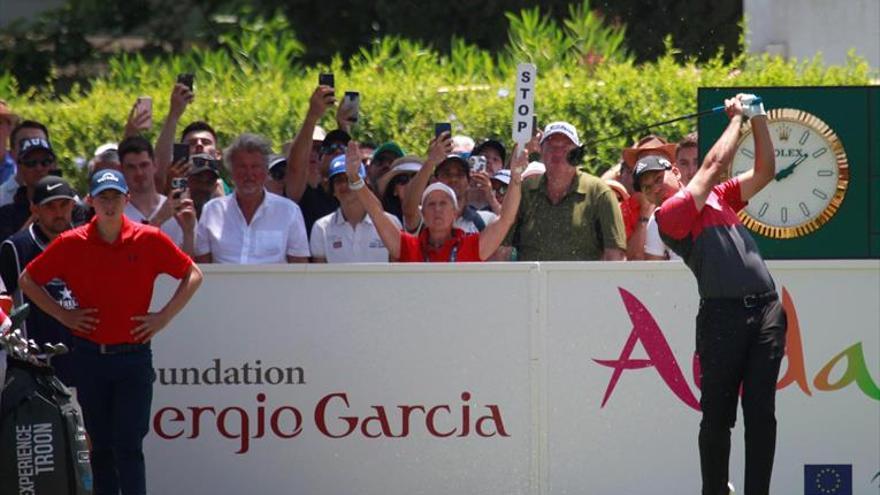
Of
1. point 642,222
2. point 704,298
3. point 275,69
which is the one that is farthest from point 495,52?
point 704,298

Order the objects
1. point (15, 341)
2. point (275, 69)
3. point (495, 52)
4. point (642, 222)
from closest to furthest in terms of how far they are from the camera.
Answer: point (15, 341)
point (642, 222)
point (275, 69)
point (495, 52)

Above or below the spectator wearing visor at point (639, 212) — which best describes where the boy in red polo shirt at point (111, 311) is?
below

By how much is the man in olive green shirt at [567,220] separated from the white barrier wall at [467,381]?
1.42ft

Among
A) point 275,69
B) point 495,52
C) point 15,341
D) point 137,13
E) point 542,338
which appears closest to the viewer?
point 15,341

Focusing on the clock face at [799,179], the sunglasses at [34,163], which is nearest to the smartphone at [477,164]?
the clock face at [799,179]

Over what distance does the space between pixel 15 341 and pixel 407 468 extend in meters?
2.52

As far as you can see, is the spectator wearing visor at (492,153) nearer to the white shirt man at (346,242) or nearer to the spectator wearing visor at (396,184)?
the spectator wearing visor at (396,184)

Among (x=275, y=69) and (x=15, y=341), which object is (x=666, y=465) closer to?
(x=15, y=341)

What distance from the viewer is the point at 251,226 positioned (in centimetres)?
1077

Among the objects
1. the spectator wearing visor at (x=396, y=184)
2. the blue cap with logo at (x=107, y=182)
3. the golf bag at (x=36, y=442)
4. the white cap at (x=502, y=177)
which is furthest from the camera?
the white cap at (x=502, y=177)

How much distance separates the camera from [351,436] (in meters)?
10.3

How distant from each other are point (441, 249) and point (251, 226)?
1.13 meters

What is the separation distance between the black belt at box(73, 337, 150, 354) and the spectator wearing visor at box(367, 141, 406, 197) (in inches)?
109

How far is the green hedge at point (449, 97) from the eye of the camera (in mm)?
14000
